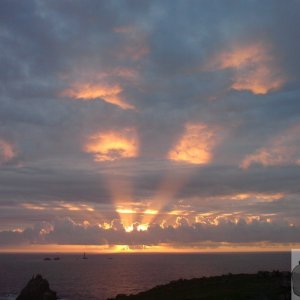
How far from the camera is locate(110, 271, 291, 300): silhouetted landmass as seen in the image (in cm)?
4412

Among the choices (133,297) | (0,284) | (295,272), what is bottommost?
(0,284)

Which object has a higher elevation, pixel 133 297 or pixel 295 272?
pixel 295 272

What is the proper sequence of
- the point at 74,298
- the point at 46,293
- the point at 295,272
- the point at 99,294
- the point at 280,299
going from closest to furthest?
1. the point at 295,272
2. the point at 280,299
3. the point at 46,293
4. the point at 74,298
5. the point at 99,294

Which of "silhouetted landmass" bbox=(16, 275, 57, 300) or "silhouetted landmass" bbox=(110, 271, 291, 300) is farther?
"silhouetted landmass" bbox=(16, 275, 57, 300)

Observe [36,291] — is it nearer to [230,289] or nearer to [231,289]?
[230,289]

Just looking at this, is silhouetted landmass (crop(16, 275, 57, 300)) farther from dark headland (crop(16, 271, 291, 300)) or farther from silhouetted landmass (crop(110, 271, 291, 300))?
silhouetted landmass (crop(110, 271, 291, 300))

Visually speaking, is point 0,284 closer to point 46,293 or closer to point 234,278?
point 46,293

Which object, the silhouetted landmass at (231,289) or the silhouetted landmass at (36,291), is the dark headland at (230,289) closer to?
the silhouetted landmass at (231,289)

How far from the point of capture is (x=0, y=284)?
493ft

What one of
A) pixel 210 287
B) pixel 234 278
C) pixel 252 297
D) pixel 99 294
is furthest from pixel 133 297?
pixel 99 294

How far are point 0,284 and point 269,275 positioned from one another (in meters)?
114

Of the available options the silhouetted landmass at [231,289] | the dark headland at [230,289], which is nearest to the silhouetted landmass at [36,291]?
the dark headland at [230,289]

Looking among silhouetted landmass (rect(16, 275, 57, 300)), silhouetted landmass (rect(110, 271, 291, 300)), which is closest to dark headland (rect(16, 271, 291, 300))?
silhouetted landmass (rect(110, 271, 291, 300))

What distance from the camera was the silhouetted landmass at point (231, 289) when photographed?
4412 cm
